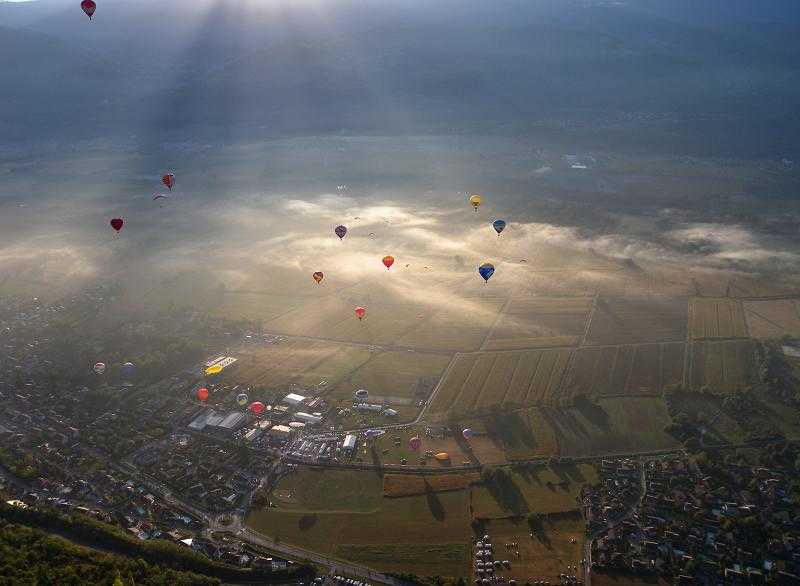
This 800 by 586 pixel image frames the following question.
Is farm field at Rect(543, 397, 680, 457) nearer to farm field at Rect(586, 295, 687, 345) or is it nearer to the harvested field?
the harvested field

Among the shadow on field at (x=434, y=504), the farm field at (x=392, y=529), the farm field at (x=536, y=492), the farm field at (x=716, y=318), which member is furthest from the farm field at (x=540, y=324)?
the farm field at (x=392, y=529)

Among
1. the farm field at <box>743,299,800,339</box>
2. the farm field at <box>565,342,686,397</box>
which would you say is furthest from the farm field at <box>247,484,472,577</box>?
the farm field at <box>743,299,800,339</box>

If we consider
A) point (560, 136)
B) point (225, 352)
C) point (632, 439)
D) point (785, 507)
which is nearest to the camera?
point (785, 507)

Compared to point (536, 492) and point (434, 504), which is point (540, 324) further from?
point (434, 504)

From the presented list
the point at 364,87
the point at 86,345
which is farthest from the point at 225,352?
the point at 364,87

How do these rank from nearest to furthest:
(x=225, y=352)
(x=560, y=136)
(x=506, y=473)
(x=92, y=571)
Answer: (x=92, y=571) < (x=506, y=473) < (x=225, y=352) < (x=560, y=136)

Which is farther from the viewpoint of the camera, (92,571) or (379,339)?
(379,339)

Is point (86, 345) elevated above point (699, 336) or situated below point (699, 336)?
above

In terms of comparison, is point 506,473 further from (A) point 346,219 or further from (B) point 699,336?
(A) point 346,219
